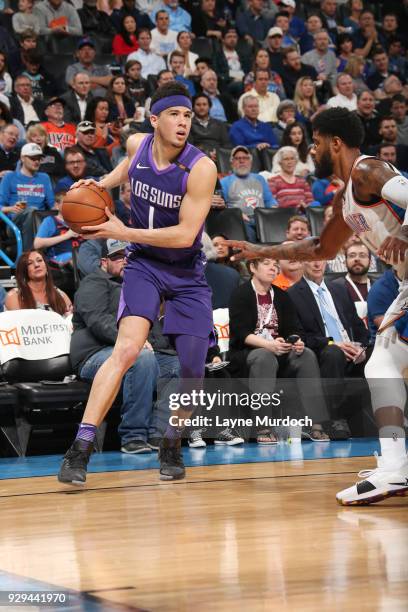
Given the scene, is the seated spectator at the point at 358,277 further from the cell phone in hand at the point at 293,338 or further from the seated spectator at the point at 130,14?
the seated spectator at the point at 130,14

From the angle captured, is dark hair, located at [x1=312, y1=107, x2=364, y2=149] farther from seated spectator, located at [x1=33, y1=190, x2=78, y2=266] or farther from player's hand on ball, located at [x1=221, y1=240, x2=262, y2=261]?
seated spectator, located at [x1=33, y1=190, x2=78, y2=266]

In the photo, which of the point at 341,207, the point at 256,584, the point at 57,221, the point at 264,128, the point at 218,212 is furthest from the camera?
the point at 264,128

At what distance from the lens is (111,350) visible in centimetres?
759

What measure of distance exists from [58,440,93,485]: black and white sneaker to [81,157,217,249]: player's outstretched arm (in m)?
1.11

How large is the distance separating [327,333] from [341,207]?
354 centimetres

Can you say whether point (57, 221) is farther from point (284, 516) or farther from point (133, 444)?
point (284, 516)

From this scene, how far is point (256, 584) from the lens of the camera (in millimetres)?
3336

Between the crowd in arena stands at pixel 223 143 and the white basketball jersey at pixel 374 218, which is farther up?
the crowd in arena stands at pixel 223 143

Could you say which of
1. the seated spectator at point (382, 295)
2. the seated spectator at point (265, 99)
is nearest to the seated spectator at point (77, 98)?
the seated spectator at point (265, 99)

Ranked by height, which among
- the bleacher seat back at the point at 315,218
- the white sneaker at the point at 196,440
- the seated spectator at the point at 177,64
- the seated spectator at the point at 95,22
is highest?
the seated spectator at the point at 95,22

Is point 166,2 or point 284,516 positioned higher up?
point 166,2

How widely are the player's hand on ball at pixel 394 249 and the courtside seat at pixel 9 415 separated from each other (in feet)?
12.4

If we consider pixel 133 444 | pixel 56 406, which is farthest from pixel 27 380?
pixel 133 444

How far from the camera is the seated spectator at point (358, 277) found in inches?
362
